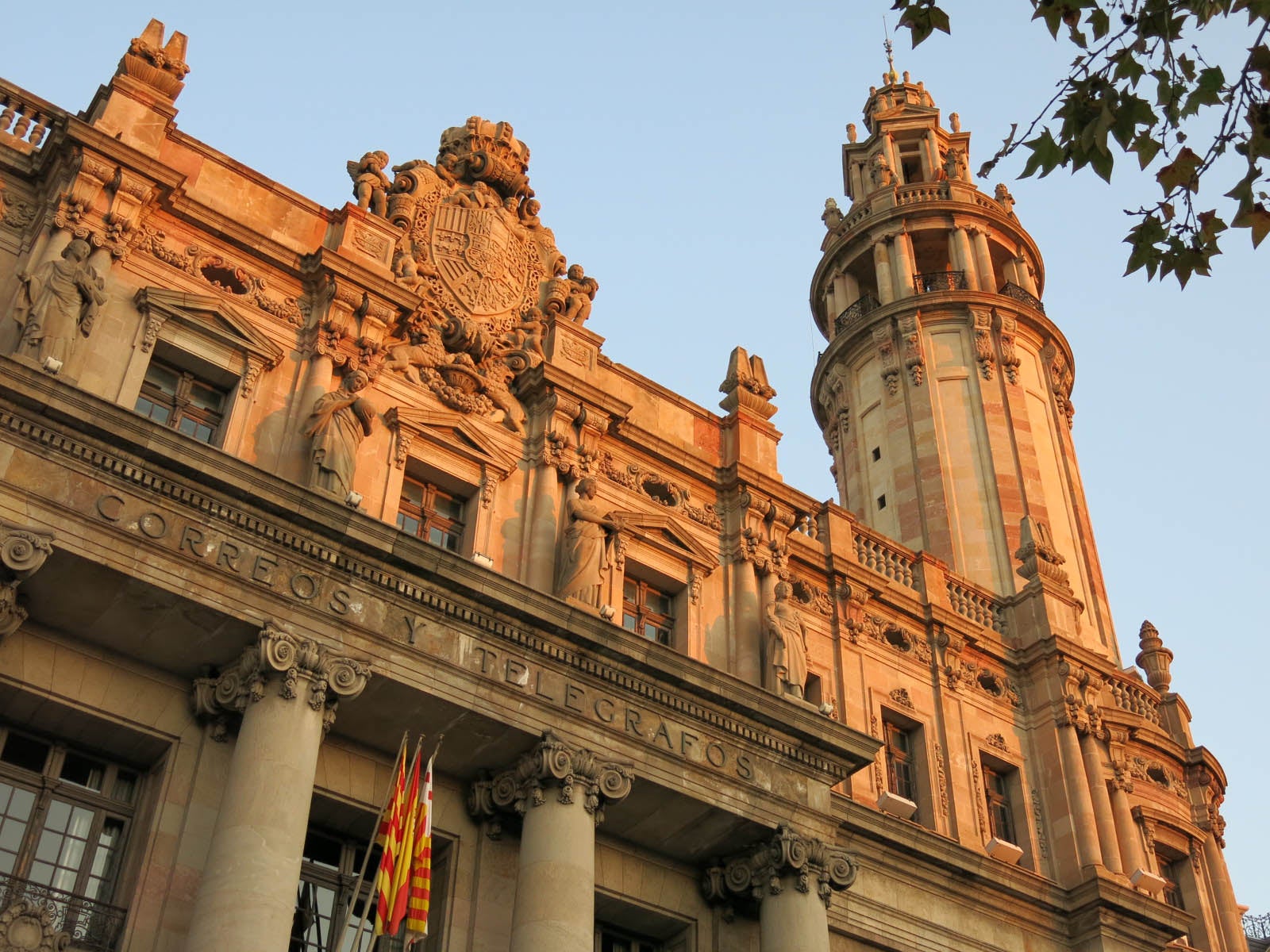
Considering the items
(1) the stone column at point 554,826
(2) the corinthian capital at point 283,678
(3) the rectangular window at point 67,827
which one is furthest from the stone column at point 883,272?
A: (3) the rectangular window at point 67,827

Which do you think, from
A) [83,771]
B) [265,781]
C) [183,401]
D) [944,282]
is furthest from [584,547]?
[944,282]

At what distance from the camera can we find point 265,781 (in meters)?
17.6

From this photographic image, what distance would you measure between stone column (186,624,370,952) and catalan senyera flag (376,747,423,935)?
1.10 m

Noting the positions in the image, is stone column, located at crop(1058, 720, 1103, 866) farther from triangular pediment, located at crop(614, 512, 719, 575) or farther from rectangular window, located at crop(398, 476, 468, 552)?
rectangular window, located at crop(398, 476, 468, 552)

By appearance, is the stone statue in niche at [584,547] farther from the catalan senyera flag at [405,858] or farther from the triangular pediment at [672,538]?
the catalan senyera flag at [405,858]

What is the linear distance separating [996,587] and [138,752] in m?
23.1

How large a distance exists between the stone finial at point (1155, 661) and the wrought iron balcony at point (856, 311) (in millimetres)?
12858

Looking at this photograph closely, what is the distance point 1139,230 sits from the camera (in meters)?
11.4

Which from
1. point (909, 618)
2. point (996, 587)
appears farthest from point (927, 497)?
point (909, 618)

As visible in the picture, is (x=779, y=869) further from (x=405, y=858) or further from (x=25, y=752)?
(x=25, y=752)

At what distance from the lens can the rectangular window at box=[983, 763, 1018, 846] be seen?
28364 millimetres

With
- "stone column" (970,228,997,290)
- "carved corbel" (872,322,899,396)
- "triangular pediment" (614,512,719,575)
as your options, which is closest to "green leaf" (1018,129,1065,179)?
"triangular pediment" (614,512,719,575)

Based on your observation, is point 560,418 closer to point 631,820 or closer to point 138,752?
point 631,820

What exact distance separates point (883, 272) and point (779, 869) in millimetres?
26572
